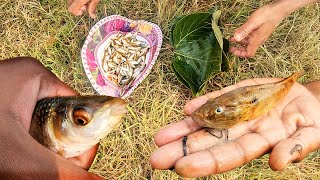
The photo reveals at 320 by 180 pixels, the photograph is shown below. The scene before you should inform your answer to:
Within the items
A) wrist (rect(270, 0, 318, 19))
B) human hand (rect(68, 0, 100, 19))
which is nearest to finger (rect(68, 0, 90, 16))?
human hand (rect(68, 0, 100, 19))

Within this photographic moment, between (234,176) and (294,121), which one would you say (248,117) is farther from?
(234,176)

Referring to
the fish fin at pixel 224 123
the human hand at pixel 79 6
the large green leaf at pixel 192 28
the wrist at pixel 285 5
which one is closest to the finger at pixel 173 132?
the fish fin at pixel 224 123

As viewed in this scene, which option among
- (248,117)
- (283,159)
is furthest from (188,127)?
(283,159)

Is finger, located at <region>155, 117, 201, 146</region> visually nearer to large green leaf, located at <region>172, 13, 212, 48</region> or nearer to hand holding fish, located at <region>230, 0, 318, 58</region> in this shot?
hand holding fish, located at <region>230, 0, 318, 58</region>

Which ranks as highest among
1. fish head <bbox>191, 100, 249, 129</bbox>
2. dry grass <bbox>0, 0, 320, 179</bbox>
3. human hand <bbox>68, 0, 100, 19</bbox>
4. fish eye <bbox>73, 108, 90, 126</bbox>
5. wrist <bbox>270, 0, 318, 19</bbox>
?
wrist <bbox>270, 0, 318, 19</bbox>

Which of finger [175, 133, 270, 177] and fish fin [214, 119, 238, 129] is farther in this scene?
fish fin [214, 119, 238, 129]

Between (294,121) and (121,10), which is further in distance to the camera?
(121,10)
